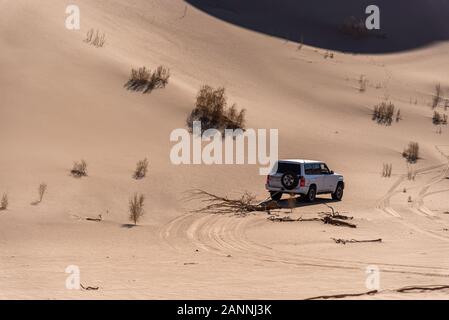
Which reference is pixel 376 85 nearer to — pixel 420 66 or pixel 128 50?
pixel 420 66

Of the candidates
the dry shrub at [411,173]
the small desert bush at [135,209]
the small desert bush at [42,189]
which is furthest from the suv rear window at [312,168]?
the small desert bush at [42,189]

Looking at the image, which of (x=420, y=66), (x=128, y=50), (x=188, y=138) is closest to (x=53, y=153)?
(x=188, y=138)

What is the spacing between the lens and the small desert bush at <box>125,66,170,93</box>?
30.7m

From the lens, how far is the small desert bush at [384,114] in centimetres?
3616

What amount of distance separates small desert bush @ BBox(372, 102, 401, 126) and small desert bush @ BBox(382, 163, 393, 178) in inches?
221

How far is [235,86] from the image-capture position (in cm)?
3669

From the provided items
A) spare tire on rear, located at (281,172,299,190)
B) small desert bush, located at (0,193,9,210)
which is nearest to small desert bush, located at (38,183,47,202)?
small desert bush, located at (0,193,9,210)

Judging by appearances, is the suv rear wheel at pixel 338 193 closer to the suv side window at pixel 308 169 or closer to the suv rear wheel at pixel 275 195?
the suv side window at pixel 308 169

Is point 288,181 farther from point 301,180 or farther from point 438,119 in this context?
point 438,119

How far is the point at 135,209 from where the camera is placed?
20.2 m

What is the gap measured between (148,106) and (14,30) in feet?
20.6

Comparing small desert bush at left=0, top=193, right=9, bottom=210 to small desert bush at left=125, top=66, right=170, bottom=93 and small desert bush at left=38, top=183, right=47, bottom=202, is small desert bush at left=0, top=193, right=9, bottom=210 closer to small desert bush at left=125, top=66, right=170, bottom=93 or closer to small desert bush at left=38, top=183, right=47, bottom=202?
small desert bush at left=38, top=183, right=47, bottom=202

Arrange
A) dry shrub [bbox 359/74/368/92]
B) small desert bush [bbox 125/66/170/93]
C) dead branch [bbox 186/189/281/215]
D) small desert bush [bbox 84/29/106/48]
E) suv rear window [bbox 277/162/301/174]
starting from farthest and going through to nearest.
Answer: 1. dry shrub [bbox 359/74/368/92]
2. small desert bush [bbox 84/29/106/48]
3. small desert bush [bbox 125/66/170/93]
4. suv rear window [bbox 277/162/301/174]
5. dead branch [bbox 186/189/281/215]

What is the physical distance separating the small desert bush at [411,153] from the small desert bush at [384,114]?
3.48 m
